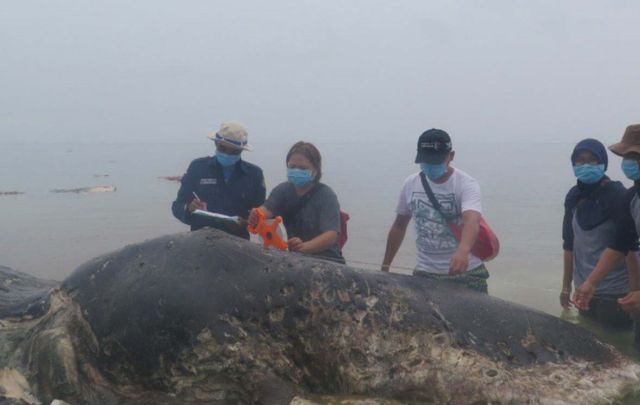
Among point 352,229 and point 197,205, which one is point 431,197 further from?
point 352,229

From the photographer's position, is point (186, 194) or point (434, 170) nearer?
point (434, 170)

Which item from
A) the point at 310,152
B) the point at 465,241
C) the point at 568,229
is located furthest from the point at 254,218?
the point at 568,229

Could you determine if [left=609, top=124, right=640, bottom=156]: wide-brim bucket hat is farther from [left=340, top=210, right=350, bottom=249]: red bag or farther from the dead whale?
[left=340, top=210, right=350, bottom=249]: red bag

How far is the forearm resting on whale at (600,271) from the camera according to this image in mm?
5293

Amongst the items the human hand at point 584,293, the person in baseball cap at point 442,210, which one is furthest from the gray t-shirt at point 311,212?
the human hand at point 584,293

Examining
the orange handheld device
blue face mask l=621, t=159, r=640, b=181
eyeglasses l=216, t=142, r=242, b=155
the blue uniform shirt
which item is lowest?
the orange handheld device

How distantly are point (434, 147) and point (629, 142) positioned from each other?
1.56 m

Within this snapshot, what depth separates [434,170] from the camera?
5363 mm

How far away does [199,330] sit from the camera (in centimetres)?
386

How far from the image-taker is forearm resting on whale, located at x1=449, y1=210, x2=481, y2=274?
496 cm

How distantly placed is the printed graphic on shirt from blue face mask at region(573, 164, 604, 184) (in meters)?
1.19

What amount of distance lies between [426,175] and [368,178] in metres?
36.0

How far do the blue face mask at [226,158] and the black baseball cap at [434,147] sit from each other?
175 centimetres

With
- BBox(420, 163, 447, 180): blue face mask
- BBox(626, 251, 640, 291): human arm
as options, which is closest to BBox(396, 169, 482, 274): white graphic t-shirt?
BBox(420, 163, 447, 180): blue face mask
